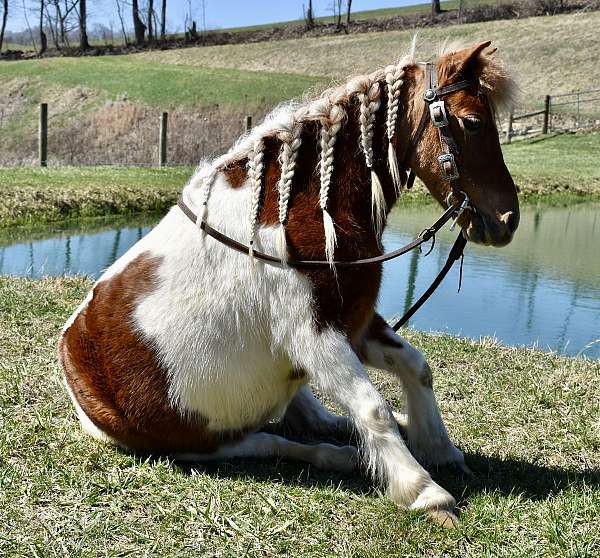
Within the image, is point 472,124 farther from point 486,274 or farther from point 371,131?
point 486,274

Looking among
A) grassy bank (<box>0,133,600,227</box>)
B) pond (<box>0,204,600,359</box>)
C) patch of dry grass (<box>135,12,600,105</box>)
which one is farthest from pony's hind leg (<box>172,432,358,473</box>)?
patch of dry grass (<box>135,12,600,105</box>)

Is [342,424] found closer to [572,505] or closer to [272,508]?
[272,508]

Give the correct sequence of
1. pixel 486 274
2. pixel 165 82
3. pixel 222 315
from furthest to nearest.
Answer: pixel 165 82
pixel 486 274
pixel 222 315

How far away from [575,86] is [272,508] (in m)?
42.5

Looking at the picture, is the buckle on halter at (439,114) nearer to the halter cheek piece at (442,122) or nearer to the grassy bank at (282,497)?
the halter cheek piece at (442,122)

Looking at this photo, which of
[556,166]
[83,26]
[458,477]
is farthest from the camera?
[83,26]

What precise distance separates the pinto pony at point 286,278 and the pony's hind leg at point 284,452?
0.10ft

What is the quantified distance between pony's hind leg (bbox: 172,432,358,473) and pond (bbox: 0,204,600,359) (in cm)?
305

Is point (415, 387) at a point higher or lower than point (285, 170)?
lower

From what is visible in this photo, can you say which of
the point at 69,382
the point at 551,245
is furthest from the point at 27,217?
the point at 69,382

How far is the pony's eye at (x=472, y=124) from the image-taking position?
3205mm

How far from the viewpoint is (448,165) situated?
323 centimetres

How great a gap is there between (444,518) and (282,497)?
2.31ft

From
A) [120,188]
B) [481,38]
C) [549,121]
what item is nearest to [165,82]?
[481,38]
